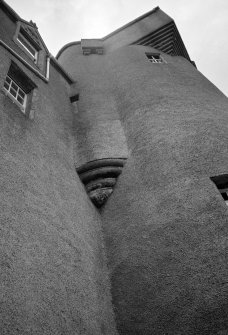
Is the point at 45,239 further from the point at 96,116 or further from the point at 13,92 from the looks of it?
the point at 96,116

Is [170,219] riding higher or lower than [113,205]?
lower

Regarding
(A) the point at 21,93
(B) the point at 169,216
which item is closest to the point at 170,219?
(B) the point at 169,216

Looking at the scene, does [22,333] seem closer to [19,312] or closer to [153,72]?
[19,312]

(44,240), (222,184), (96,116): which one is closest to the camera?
(44,240)

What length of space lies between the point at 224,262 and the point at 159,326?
1.37 meters

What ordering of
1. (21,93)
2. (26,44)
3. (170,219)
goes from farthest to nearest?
(26,44) < (21,93) < (170,219)

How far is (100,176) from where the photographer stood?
21.8ft

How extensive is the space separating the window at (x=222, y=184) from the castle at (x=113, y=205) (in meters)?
0.02

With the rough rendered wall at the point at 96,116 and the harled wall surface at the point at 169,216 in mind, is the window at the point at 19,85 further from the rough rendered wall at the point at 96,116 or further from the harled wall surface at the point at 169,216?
the harled wall surface at the point at 169,216

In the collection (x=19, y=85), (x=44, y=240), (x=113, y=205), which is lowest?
(x=113, y=205)

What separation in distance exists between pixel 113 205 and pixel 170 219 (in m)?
1.51

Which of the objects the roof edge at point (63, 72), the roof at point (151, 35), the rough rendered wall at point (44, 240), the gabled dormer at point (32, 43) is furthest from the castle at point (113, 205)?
the roof at point (151, 35)

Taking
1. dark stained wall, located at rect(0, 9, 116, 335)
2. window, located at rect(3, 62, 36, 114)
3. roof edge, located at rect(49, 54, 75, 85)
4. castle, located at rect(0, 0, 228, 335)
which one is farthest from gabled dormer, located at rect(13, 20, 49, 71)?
dark stained wall, located at rect(0, 9, 116, 335)

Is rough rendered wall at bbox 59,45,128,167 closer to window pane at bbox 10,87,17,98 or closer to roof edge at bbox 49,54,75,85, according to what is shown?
roof edge at bbox 49,54,75,85
